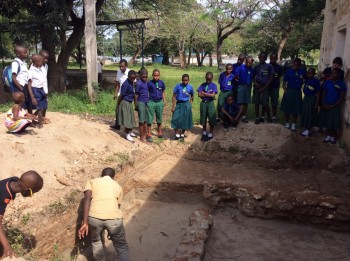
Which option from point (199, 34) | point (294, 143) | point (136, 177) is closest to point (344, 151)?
point (294, 143)

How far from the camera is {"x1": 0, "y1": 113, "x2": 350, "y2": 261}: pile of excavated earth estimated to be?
4.41 m

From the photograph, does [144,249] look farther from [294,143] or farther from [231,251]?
[294,143]

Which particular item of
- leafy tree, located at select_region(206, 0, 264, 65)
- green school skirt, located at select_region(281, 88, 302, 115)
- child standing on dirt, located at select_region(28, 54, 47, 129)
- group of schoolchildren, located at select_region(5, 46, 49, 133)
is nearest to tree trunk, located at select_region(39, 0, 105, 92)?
group of schoolchildren, located at select_region(5, 46, 49, 133)

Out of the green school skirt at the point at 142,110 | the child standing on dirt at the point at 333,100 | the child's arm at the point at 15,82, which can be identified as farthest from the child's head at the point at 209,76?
the child's arm at the point at 15,82

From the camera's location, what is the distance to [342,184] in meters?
5.65

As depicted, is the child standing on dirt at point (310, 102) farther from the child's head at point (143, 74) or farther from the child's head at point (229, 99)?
the child's head at point (143, 74)

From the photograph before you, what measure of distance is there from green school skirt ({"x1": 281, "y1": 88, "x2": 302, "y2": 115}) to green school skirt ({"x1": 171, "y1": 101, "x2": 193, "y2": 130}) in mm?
2163

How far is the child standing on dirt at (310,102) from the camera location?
6.90 metres

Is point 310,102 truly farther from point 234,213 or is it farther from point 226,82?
point 234,213

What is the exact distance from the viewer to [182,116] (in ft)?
24.2

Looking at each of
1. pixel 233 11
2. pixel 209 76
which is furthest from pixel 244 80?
pixel 233 11

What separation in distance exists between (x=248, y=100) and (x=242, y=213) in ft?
9.65

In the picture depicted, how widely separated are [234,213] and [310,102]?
10.2ft

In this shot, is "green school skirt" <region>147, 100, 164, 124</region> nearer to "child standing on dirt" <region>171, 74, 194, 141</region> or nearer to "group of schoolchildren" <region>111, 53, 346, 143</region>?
"group of schoolchildren" <region>111, 53, 346, 143</region>
